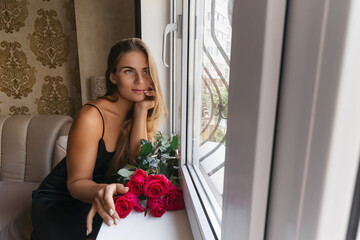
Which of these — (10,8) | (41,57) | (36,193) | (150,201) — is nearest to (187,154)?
(150,201)

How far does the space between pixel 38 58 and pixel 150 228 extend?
2.15 metres

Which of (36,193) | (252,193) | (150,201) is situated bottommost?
(36,193)

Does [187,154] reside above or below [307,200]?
below

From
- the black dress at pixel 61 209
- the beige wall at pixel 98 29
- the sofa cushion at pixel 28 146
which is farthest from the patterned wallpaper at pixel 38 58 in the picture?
the black dress at pixel 61 209

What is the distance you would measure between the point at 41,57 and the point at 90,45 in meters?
0.55

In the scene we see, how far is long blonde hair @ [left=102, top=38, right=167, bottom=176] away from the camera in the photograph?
92 centimetres

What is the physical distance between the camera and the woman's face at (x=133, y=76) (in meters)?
0.91

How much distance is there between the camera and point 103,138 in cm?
99

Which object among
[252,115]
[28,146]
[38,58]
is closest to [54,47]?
[38,58]

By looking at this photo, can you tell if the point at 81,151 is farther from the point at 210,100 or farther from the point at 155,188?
the point at 210,100

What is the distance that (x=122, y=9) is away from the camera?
1918 mm

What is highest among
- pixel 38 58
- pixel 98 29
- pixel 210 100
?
pixel 98 29

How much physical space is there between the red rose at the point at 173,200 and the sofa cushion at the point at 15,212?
4.09ft

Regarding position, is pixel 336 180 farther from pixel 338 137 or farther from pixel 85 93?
pixel 85 93
